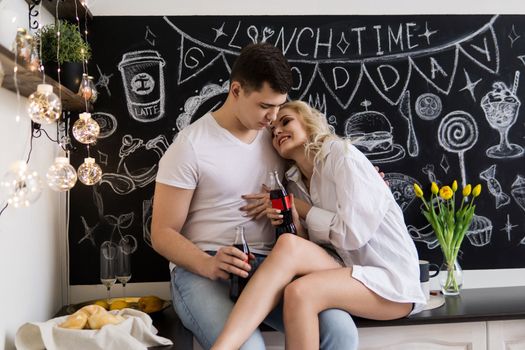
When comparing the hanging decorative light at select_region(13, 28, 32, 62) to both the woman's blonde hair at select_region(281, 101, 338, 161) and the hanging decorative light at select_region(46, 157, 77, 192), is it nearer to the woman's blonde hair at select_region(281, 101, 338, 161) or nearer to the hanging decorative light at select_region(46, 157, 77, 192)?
the hanging decorative light at select_region(46, 157, 77, 192)

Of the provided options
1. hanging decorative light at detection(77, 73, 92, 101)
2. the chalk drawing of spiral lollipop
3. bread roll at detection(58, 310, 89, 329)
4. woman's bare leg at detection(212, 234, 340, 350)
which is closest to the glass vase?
the chalk drawing of spiral lollipop

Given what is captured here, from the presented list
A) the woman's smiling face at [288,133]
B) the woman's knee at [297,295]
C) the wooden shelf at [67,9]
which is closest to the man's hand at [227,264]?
the woman's knee at [297,295]

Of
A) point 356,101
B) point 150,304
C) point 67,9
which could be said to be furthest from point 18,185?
point 356,101

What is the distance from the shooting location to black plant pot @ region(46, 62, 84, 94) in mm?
1873

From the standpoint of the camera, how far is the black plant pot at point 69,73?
187 centimetres

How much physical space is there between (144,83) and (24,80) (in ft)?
2.49

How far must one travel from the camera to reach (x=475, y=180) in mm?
2459

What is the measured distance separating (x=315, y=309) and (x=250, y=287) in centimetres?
19

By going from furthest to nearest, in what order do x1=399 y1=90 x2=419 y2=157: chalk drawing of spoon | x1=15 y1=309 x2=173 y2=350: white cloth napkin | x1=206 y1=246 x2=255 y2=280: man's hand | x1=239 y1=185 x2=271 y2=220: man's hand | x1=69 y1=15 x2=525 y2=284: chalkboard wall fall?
x1=399 y1=90 x2=419 y2=157: chalk drawing of spoon, x1=69 y1=15 x2=525 y2=284: chalkboard wall, x1=239 y1=185 x2=271 y2=220: man's hand, x1=206 y1=246 x2=255 y2=280: man's hand, x1=15 y1=309 x2=173 y2=350: white cloth napkin

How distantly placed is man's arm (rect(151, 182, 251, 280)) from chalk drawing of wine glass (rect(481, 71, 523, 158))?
1.23 m

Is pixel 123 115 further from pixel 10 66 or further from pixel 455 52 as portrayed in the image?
pixel 455 52

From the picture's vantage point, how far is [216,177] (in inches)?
77.5

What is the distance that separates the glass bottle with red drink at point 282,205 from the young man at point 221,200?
0.23 ft

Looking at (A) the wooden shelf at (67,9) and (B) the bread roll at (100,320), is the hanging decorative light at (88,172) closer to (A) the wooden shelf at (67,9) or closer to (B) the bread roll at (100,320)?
(B) the bread roll at (100,320)
